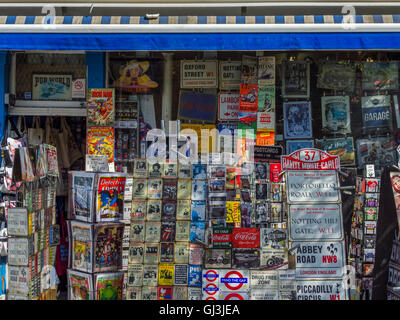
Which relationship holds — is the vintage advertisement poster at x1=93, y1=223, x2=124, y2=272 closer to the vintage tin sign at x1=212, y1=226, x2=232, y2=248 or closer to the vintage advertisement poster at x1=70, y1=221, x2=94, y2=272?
the vintage advertisement poster at x1=70, y1=221, x2=94, y2=272

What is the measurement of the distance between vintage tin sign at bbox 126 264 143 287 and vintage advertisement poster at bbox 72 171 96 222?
2.25 ft

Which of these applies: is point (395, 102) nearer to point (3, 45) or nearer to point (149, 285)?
point (149, 285)

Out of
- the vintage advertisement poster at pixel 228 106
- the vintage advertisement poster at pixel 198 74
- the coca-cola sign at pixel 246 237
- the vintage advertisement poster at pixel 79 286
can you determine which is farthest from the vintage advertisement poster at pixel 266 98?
the vintage advertisement poster at pixel 79 286

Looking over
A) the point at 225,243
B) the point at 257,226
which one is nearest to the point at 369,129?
the point at 257,226

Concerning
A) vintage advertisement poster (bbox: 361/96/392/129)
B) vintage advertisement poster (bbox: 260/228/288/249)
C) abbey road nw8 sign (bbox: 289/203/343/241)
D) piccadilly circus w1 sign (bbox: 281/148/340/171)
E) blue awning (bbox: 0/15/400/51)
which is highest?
blue awning (bbox: 0/15/400/51)

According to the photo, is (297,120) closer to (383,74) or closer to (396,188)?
(383,74)

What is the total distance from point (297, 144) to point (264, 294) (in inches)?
81.7

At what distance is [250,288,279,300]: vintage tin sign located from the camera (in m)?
4.78

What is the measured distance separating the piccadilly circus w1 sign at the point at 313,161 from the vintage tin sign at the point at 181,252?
133 centimetres

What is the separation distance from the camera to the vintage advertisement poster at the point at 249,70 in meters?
6.10

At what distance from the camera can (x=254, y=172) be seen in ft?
18.7

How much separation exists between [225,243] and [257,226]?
491 mm

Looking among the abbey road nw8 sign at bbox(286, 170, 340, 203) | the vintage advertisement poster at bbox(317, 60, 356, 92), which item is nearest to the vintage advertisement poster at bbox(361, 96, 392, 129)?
the vintage advertisement poster at bbox(317, 60, 356, 92)

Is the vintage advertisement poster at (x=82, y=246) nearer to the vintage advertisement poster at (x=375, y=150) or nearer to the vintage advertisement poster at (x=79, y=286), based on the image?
the vintage advertisement poster at (x=79, y=286)
